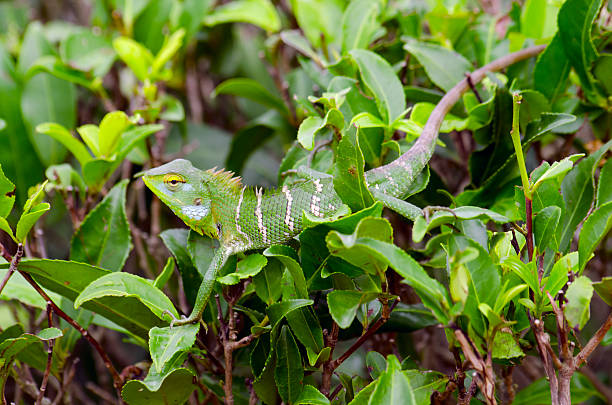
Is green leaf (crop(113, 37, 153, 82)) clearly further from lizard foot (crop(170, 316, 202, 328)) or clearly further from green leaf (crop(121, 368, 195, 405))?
green leaf (crop(121, 368, 195, 405))

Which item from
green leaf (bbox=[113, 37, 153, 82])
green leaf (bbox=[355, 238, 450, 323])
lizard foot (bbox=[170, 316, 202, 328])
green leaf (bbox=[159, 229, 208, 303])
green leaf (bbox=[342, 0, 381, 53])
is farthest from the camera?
green leaf (bbox=[113, 37, 153, 82])

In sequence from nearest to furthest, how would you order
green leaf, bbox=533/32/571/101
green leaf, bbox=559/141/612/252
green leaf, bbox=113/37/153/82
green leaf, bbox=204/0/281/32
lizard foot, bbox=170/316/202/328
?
1. lizard foot, bbox=170/316/202/328
2. green leaf, bbox=559/141/612/252
3. green leaf, bbox=533/32/571/101
4. green leaf, bbox=113/37/153/82
5. green leaf, bbox=204/0/281/32

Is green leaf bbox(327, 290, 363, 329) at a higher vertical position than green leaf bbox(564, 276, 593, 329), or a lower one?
lower

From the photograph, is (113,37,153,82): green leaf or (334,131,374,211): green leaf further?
(113,37,153,82): green leaf

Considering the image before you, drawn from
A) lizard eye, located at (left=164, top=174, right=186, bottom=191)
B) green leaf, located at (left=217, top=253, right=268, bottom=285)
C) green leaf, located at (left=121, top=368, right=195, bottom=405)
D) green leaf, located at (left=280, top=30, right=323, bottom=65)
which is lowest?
green leaf, located at (left=121, top=368, right=195, bottom=405)

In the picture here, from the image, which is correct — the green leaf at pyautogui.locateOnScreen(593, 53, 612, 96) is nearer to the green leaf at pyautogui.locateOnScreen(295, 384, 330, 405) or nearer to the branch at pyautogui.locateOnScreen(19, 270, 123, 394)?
the green leaf at pyautogui.locateOnScreen(295, 384, 330, 405)

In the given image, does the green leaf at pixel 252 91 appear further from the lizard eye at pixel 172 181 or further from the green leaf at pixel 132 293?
the green leaf at pixel 132 293

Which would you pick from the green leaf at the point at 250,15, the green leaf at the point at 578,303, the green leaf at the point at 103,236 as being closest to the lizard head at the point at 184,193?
the green leaf at the point at 103,236

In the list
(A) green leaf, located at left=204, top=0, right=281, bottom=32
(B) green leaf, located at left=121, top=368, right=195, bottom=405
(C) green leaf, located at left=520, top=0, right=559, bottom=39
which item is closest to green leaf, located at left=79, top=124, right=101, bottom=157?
(B) green leaf, located at left=121, top=368, right=195, bottom=405
